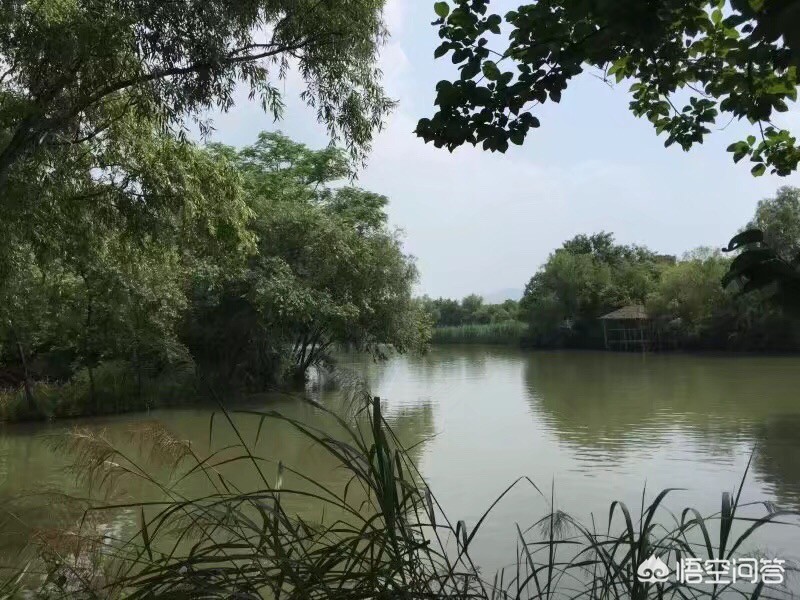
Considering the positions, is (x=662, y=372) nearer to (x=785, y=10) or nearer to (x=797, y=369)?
(x=797, y=369)

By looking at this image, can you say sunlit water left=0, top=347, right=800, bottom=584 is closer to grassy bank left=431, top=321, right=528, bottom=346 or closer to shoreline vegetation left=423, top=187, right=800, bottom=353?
shoreline vegetation left=423, top=187, right=800, bottom=353

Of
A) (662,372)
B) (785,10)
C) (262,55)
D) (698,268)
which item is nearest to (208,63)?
(262,55)

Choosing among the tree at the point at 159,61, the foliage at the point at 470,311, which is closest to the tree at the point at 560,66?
the tree at the point at 159,61

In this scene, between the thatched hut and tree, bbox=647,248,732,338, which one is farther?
the thatched hut

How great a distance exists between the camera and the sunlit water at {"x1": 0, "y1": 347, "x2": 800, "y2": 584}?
21.8 ft

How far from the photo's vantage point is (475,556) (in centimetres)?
517

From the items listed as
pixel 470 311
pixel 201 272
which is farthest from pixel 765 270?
pixel 470 311

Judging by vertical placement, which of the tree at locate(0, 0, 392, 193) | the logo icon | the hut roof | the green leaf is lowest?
the logo icon

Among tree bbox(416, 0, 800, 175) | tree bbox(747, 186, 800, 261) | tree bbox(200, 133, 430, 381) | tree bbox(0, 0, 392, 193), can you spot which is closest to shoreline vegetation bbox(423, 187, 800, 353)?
tree bbox(747, 186, 800, 261)

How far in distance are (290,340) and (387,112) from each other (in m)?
12.2

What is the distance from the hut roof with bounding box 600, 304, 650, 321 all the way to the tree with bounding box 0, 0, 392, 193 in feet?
98.4

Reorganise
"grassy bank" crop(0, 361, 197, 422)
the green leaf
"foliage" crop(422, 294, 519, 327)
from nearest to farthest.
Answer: the green leaf → "grassy bank" crop(0, 361, 197, 422) → "foliage" crop(422, 294, 519, 327)

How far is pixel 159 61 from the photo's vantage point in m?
4.95

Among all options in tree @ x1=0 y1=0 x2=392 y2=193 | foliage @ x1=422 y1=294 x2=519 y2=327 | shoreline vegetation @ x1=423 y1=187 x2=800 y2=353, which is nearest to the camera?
tree @ x1=0 y1=0 x2=392 y2=193
